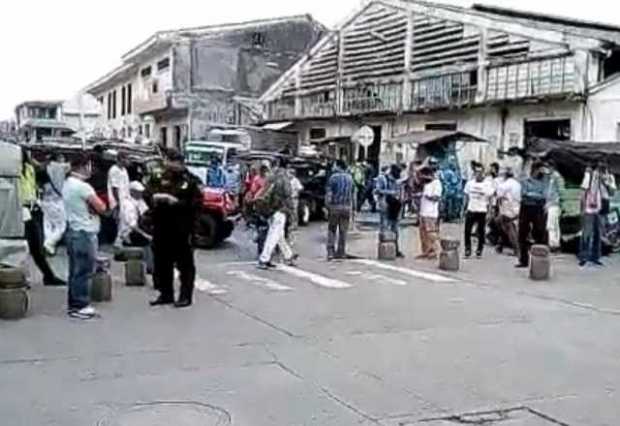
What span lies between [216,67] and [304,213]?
21396 millimetres

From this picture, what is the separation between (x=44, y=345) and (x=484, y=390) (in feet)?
13.2

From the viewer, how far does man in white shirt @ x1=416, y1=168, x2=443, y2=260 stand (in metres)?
16.6

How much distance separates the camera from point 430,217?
16.8 meters

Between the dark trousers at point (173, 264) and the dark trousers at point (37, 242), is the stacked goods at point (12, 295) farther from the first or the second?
the dark trousers at point (37, 242)

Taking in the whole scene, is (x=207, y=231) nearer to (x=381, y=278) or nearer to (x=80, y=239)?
(x=381, y=278)

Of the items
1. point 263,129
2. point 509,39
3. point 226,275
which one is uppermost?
point 509,39

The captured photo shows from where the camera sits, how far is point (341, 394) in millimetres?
6910

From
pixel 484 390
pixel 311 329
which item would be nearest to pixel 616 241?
pixel 311 329

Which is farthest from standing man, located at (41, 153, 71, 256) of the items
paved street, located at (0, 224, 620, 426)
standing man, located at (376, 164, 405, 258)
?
standing man, located at (376, 164, 405, 258)

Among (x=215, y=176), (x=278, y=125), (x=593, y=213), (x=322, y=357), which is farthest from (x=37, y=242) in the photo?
(x=278, y=125)

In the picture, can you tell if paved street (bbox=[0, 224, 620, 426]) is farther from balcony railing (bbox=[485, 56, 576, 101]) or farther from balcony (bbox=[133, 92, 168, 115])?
balcony (bbox=[133, 92, 168, 115])

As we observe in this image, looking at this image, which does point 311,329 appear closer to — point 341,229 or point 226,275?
point 226,275

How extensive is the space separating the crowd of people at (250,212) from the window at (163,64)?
25.0m

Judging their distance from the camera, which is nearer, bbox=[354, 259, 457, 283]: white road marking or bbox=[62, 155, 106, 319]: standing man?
bbox=[62, 155, 106, 319]: standing man
